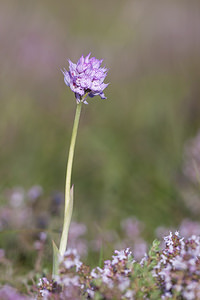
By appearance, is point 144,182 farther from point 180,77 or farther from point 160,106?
point 180,77

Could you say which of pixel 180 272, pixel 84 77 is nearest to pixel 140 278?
pixel 180 272

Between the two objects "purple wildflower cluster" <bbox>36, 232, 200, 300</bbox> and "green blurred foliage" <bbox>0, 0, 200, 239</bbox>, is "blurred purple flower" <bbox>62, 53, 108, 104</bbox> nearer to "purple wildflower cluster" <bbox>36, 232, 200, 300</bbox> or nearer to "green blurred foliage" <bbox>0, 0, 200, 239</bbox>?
"purple wildflower cluster" <bbox>36, 232, 200, 300</bbox>

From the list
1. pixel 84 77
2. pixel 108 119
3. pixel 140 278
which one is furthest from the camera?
pixel 108 119

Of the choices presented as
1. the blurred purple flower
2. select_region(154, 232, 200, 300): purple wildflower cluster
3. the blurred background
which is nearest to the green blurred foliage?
the blurred background

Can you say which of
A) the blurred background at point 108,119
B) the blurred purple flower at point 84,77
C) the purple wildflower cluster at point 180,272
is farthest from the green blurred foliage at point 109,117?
the purple wildflower cluster at point 180,272

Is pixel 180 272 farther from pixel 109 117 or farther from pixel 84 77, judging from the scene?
pixel 109 117

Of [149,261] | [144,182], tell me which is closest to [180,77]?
[144,182]
